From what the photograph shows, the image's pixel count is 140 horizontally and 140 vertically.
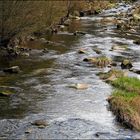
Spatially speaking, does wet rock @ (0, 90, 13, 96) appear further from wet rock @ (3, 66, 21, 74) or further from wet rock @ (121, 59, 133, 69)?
wet rock @ (121, 59, 133, 69)

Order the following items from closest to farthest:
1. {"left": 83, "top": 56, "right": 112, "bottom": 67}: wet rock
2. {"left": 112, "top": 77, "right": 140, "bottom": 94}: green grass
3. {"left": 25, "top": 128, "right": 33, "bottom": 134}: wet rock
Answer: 1. {"left": 25, "top": 128, "right": 33, "bottom": 134}: wet rock
2. {"left": 112, "top": 77, "right": 140, "bottom": 94}: green grass
3. {"left": 83, "top": 56, "right": 112, "bottom": 67}: wet rock

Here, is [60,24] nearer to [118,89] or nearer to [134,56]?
[134,56]

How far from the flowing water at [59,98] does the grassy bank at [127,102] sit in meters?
0.32

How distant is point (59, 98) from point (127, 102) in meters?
3.23

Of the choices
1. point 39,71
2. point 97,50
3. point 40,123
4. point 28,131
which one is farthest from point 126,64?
point 28,131

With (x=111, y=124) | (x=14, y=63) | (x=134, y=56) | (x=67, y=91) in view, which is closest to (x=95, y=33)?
(x=134, y=56)

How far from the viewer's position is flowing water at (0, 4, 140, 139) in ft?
49.7

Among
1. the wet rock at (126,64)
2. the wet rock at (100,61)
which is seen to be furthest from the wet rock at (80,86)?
the wet rock at (100,61)

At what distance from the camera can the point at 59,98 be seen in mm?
18953

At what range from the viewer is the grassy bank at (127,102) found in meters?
15.8

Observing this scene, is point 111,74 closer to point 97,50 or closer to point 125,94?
point 125,94

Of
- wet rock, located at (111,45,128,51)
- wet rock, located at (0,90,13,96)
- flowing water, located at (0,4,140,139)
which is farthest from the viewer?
wet rock, located at (111,45,128,51)

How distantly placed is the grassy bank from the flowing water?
32 centimetres

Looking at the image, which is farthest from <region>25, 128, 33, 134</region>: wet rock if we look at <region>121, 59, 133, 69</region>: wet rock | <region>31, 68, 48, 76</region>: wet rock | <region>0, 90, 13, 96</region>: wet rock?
<region>121, 59, 133, 69</region>: wet rock
